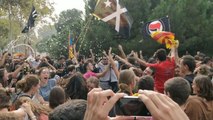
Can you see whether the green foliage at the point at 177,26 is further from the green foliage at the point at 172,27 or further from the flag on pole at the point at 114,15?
the flag on pole at the point at 114,15

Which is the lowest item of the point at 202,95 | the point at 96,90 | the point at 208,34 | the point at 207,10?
the point at 202,95

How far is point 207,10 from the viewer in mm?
27125

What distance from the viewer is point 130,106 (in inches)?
79.4

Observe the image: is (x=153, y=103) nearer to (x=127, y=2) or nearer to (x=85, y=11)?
(x=127, y=2)

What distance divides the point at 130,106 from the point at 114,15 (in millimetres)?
10284

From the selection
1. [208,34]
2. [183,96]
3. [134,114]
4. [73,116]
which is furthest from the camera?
[208,34]

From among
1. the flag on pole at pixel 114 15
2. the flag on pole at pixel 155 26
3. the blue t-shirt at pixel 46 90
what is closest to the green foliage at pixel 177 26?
the flag on pole at pixel 114 15

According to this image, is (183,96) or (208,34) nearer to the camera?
(183,96)

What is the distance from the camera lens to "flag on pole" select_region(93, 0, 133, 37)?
1212cm

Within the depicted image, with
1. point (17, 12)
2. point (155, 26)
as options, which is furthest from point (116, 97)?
point (17, 12)

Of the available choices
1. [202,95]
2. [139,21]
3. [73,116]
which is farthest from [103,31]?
[73,116]

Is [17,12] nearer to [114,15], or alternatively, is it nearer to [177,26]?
[177,26]

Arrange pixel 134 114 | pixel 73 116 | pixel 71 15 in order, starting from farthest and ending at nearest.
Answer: pixel 71 15 → pixel 73 116 → pixel 134 114

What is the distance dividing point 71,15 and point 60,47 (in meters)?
49.4
